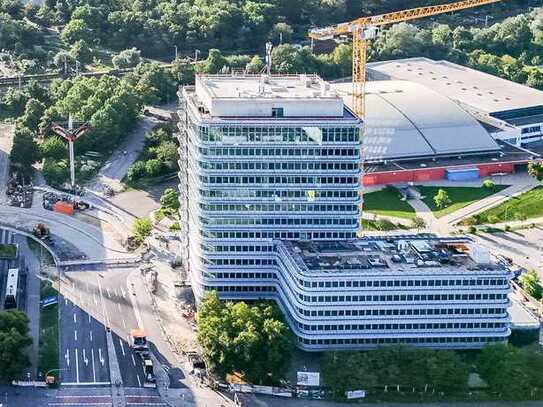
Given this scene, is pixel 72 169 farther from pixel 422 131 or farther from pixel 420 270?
pixel 420 270

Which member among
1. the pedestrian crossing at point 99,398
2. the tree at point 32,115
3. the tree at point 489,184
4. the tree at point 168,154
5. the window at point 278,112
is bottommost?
the pedestrian crossing at point 99,398

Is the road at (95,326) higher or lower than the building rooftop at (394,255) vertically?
lower

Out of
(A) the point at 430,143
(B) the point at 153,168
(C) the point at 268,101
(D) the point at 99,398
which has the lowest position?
(D) the point at 99,398

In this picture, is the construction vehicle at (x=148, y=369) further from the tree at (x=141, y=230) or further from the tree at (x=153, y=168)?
the tree at (x=153, y=168)

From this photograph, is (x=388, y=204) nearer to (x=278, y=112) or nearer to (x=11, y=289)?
(x=278, y=112)

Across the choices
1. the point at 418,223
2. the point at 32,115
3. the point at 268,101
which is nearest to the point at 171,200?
the point at 418,223

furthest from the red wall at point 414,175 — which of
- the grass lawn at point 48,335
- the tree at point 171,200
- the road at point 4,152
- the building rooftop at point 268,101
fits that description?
the grass lawn at point 48,335
